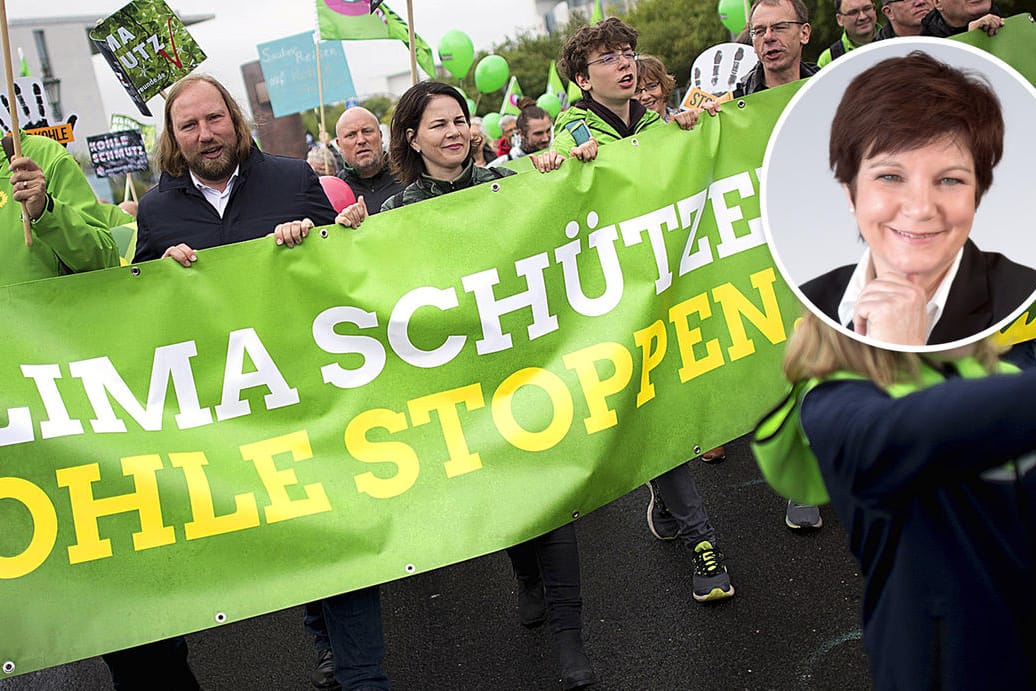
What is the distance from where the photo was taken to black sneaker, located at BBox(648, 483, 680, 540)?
4.66 m

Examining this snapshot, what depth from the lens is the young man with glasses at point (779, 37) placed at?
14.8 ft

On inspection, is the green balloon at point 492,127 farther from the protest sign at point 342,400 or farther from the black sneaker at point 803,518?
the protest sign at point 342,400

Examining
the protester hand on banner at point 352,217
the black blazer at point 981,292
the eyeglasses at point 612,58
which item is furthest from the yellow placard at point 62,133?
the black blazer at point 981,292

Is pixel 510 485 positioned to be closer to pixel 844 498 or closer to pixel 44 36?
pixel 844 498

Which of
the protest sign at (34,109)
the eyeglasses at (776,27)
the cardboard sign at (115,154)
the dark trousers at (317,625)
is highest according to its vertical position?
the protest sign at (34,109)

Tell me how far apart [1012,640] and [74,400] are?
2.65 m

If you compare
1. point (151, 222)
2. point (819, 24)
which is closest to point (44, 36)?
point (819, 24)

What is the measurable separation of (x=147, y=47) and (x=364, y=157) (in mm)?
1571

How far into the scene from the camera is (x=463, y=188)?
377 cm

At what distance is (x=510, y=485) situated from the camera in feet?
11.1

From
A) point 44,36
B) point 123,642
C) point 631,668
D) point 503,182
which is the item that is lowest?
point 631,668

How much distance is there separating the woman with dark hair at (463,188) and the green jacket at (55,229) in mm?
886

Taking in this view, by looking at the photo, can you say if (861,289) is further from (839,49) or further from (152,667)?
(839,49)

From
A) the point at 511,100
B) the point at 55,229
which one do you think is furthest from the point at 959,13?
the point at 511,100
